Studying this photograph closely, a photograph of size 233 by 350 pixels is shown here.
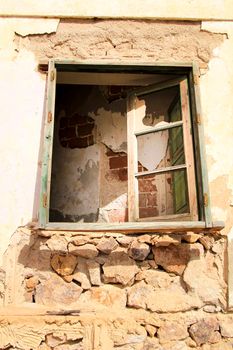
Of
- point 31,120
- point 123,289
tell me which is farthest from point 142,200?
point 31,120

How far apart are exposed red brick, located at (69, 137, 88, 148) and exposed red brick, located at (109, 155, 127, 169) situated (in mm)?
334

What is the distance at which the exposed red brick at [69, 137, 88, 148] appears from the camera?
4.14 metres

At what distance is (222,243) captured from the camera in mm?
2701

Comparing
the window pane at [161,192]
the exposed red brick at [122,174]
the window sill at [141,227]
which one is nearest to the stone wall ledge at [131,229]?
the window sill at [141,227]

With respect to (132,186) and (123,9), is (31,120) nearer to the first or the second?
(132,186)

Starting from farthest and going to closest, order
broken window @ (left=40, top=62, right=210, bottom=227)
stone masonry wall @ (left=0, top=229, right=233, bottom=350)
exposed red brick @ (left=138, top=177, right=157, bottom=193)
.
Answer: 1. exposed red brick @ (left=138, top=177, right=157, bottom=193)
2. broken window @ (left=40, top=62, right=210, bottom=227)
3. stone masonry wall @ (left=0, top=229, right=233, bottom=350)

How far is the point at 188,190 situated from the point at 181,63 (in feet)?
3.10

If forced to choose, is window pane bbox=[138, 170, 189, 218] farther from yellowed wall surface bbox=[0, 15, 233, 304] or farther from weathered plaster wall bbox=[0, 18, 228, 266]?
weathered plaster wall bbox=[0, 18, 228, 266]

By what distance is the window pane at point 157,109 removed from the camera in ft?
10.3

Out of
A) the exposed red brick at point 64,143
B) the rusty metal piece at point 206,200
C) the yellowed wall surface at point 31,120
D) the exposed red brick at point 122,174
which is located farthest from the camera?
the exposed red brick at point 64,143

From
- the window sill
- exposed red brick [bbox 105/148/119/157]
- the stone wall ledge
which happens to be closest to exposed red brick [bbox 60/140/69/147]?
exposed red brick [bbox 105/148/119/157]

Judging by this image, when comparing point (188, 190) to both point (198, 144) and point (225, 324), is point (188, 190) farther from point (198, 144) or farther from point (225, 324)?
point (225, 324)

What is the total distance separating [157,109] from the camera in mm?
3189

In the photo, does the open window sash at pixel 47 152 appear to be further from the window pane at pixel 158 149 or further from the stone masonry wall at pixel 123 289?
the window pane at pixel 158 149
